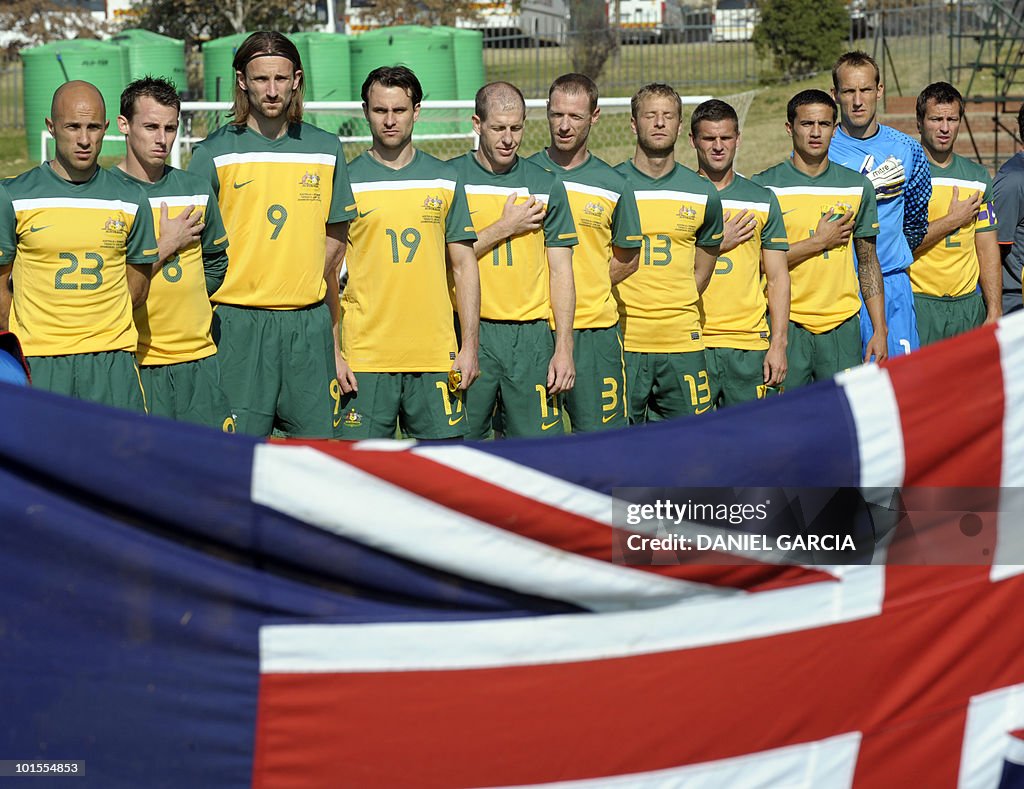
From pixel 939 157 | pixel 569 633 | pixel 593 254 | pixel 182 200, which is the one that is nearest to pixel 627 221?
pixel 593 254

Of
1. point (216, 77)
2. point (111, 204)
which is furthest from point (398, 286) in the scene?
point (216, 77)

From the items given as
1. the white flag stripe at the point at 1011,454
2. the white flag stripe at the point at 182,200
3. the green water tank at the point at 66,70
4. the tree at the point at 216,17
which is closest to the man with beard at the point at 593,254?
the white flag stripe at the point at 182,200

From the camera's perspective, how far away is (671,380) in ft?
24.8

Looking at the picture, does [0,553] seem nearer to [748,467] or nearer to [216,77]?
[748,467]

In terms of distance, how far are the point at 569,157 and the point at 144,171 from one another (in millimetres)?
2204

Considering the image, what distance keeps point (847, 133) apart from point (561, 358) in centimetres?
266

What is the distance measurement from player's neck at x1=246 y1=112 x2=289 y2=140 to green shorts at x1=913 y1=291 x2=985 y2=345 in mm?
4259

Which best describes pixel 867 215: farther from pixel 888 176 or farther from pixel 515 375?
pixel 515 375

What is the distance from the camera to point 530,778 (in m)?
3.27

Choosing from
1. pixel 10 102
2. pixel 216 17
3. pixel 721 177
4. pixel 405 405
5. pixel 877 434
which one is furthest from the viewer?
pixel 216 17

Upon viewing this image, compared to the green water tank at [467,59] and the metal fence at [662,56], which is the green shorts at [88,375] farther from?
the metal fence at [662,56]

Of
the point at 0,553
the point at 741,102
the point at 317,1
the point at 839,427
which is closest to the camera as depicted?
the point at 0,553

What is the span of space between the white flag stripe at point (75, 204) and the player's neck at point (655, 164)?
9.01 feet

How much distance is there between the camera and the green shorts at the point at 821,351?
25.9 feet
